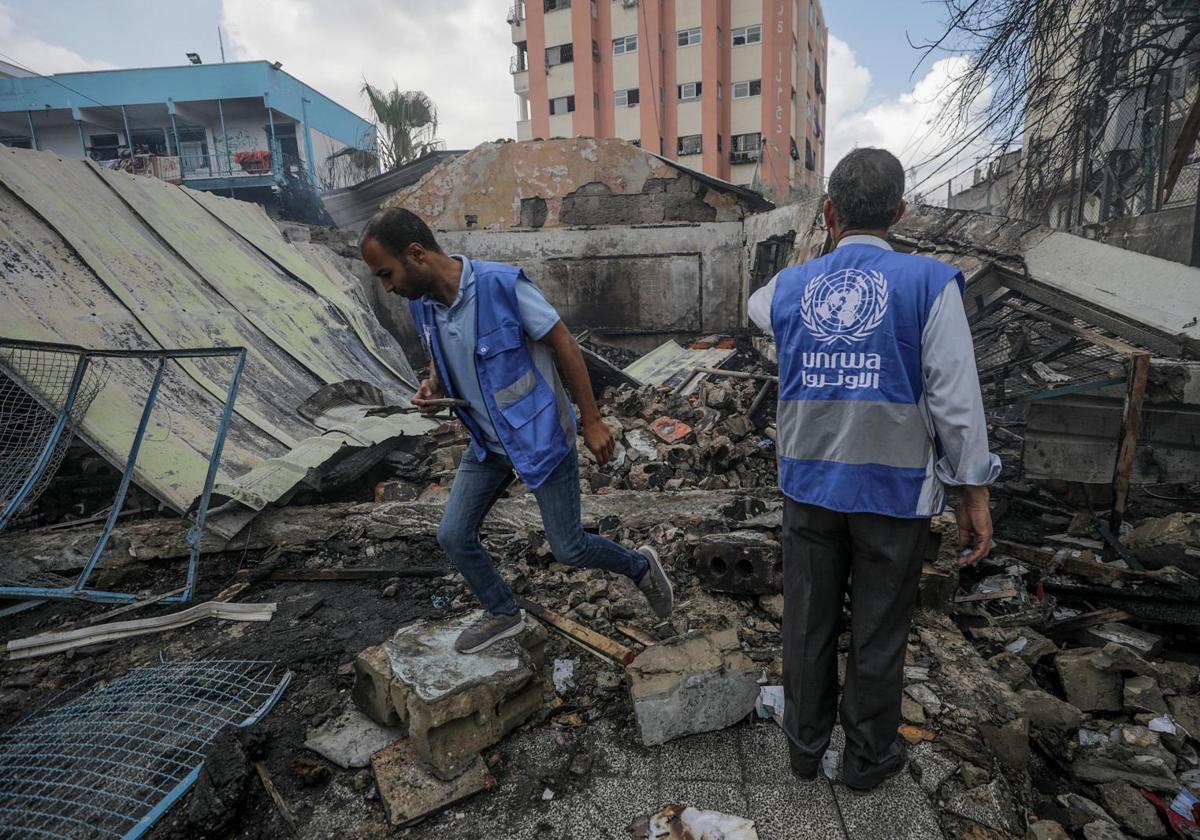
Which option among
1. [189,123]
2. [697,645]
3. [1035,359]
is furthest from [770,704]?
[189,123]

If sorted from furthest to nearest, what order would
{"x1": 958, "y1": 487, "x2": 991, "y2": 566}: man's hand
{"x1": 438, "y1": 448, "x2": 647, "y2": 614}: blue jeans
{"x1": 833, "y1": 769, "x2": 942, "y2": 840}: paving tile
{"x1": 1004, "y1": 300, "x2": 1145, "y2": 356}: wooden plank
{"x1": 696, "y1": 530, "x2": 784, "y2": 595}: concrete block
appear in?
{"x1": 1004, "y1": 300, "x2": 1145, "y2": 356}: wooden plank, {"x1": 696, "y1": 530, "x2": 784, "y2": 595}: concrete block, {"x1": 438, "y1": 448, "x2": 647, "y2": 614}: blue jeans, {"x1": 833, "y1": 769, "x2": 942, "y2": 840}: paving tile, {"x1": 958, "y1": 487, "x2": 991, "y2": 566}: man's hand

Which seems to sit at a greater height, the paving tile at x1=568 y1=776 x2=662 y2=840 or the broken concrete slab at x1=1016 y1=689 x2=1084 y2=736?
the paving tile at x1=568 y1=776 x2=662 y2=840

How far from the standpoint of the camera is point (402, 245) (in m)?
2.05

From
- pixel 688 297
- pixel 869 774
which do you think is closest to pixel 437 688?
pixel 869 774

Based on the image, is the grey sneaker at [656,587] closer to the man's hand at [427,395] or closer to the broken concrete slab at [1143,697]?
the man's hand at [427,395]

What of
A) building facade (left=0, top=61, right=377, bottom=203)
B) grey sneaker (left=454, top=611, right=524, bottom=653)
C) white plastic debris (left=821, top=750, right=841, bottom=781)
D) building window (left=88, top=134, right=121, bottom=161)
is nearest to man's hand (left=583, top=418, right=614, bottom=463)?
grey sneaker (left=454, top=611, right=524, bottom=653)

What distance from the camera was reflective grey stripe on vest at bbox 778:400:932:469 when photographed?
5.12ft

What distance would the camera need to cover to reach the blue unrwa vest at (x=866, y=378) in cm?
153

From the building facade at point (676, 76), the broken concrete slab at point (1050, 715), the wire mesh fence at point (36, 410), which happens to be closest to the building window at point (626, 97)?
the building facade at point (676, 76)

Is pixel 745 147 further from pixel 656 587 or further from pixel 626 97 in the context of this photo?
pixel 656 587

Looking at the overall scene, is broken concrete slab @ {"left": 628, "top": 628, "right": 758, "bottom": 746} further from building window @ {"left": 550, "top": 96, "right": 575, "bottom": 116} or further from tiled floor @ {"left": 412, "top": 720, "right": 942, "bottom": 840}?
building window @ {"left": 550, "top": 96, "right": 575, "bottom": 116}

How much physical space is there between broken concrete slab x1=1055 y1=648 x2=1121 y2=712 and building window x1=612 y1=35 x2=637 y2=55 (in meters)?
31.2

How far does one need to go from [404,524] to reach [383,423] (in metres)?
1.49

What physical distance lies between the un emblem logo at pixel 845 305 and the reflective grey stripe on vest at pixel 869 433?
182mm
